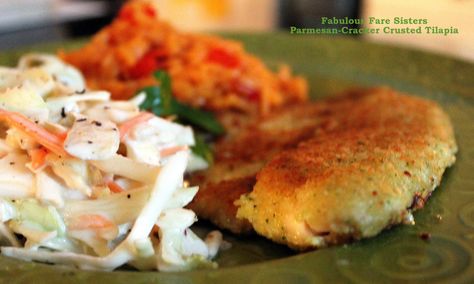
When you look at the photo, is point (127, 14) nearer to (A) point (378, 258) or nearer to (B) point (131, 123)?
(B) point (131, 123)

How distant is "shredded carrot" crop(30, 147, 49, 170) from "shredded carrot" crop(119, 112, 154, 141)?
237 millimetres

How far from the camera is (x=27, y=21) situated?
21.0 feet

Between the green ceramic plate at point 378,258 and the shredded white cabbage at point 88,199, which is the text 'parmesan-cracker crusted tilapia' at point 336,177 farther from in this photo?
the shredded white cabbage at point 88,199

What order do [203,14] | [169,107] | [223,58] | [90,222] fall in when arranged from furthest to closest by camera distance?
[203,14], [223,58], [169,107], [90,222]

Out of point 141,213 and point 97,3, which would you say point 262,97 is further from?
point 97,3

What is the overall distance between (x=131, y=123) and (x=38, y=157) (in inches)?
12.6

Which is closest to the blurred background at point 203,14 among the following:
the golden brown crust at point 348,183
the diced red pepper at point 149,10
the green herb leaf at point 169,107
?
the diced red pepper at point 149,10

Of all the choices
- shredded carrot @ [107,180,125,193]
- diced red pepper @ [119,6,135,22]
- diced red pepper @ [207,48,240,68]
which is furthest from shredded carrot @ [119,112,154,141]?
diced red pepper @ [119,6,135,22]

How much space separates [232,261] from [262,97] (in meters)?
1.31

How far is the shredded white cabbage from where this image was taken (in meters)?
1.50

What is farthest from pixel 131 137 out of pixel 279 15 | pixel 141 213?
pixel 279 15

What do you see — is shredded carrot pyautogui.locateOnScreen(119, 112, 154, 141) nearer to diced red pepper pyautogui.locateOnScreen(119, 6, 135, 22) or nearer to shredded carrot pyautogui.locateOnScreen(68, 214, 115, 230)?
shredded carrot pyautogui.locateOnScreen(68, 214, 115, 230)

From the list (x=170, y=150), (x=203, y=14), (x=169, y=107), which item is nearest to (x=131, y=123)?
(x=170, y=150)

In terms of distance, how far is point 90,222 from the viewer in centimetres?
158
